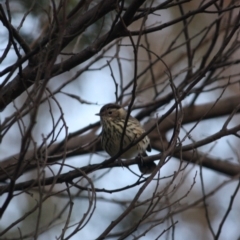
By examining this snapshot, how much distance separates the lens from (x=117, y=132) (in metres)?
5.23

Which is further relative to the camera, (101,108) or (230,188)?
(230,188)

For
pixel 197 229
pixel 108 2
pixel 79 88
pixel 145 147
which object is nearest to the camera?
pixel 108 2

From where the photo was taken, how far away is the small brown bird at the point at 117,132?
5.13 metres

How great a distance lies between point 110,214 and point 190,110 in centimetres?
261

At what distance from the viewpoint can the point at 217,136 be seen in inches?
137

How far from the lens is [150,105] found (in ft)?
18.4

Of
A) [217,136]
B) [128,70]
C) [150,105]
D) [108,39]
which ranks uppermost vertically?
[128,70]

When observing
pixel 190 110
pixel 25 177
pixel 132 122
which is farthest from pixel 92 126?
pixel 25 177

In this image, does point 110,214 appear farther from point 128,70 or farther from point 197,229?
point 128,70

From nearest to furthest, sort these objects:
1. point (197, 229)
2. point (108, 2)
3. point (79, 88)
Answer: point (108, 2)
point (79, 88)
point (197, 229)

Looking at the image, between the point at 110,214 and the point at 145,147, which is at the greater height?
the point at 110,214

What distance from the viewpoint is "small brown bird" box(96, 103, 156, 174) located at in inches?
202

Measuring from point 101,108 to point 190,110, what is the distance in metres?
0.81

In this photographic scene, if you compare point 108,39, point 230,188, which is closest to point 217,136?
point 108,39
